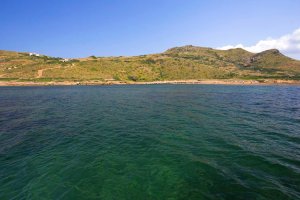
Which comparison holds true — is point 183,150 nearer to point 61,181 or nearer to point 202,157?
point 202,157

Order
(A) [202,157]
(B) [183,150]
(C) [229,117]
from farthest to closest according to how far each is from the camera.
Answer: (C) [229,117] < (B) [183,150] < (A) [202,157]

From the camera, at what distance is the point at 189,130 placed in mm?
31812

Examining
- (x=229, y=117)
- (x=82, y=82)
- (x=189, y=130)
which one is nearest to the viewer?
(x=189, y=130)

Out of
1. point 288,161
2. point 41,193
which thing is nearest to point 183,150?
point 288,161

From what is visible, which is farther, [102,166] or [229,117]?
[229,117]

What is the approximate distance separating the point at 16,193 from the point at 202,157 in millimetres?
15495

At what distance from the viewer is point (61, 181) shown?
55.1ft

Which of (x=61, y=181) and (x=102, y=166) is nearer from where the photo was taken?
(x=61, y=181)

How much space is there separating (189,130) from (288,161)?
1373 centimetres

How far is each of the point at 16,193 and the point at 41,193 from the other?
1776 millimetres

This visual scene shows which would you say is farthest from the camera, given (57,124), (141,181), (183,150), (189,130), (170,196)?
(57,124)

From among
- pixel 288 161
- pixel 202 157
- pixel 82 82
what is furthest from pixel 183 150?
pixel 82 82

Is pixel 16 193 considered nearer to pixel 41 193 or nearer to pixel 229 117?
pixel 41 193

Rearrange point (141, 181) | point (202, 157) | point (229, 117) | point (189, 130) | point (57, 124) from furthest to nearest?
1. point (229, 117)
2. point (57, 124)
3. point (189, 130)
4. point (202, 157)
5. point (141, 181)
